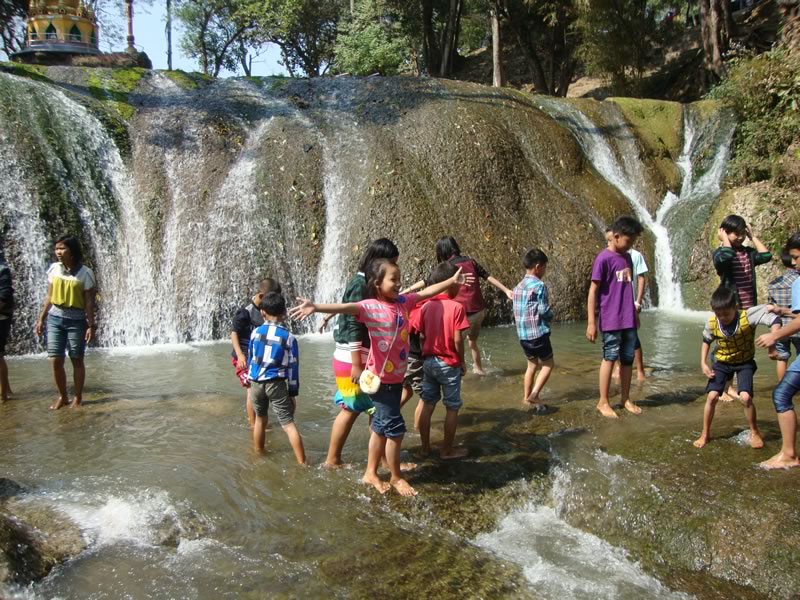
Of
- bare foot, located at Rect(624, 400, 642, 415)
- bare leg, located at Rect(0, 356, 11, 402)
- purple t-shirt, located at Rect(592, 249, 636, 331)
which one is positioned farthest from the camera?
bare leg, located at Rect(0, 356, 11, 402)

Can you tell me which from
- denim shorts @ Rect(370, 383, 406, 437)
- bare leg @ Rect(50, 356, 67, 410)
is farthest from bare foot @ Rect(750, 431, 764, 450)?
bare leg @ Rect(50, 356, 67, 410)

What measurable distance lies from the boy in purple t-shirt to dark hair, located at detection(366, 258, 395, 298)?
Result: 2415 millimetres

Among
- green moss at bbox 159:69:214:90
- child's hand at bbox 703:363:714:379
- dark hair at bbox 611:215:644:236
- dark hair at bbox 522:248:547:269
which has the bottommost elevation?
child's hand at bbox 703:363:714:379

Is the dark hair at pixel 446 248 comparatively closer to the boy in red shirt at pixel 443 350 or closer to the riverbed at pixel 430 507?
the boy in red shirt at pixel 443 350

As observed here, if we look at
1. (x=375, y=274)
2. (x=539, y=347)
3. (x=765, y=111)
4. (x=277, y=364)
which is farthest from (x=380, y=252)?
(x=765, y=111)

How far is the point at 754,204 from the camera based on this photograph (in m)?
14.0

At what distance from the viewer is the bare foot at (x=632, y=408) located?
6566mm

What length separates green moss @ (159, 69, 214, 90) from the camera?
16672mm

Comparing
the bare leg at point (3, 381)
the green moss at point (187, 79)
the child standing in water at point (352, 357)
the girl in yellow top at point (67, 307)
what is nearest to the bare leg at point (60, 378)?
the girl in yellow top at point (67, 307)

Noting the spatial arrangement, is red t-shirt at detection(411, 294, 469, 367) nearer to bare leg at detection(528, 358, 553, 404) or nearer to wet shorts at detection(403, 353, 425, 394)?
wet shorts at detection(403, 353, 425, 394)

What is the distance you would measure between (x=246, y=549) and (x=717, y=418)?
4.47 m

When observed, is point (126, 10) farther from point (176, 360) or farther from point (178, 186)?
point (176, 360)

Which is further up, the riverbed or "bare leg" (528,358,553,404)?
"bare leg" (528,358,553,404)

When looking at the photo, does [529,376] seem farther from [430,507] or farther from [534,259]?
[430,507]
